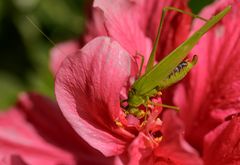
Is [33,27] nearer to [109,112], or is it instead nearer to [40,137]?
[40,137]

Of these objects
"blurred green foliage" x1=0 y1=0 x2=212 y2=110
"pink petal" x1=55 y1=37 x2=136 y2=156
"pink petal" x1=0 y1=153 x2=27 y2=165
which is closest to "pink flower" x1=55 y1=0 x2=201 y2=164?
"pink petal" x1=55 y1=37 x2=136 y2=156

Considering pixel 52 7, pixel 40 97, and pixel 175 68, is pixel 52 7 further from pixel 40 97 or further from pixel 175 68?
pixel 175 68

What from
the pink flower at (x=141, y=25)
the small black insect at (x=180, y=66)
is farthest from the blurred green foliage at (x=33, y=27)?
the small black insect at (x=180, y=66)

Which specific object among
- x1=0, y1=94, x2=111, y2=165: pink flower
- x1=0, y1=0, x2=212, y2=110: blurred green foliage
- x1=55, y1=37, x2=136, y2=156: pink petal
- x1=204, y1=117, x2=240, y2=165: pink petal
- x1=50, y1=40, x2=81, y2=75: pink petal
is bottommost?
x1=204, y1=117, x2=240, y2=165: pink petal

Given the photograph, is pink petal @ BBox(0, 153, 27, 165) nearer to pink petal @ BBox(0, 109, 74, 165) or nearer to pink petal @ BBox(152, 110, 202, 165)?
pink petal @ BBox(0, 109, 74, 165)

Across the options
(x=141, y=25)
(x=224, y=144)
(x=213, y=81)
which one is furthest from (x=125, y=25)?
(x=224, y=144)
